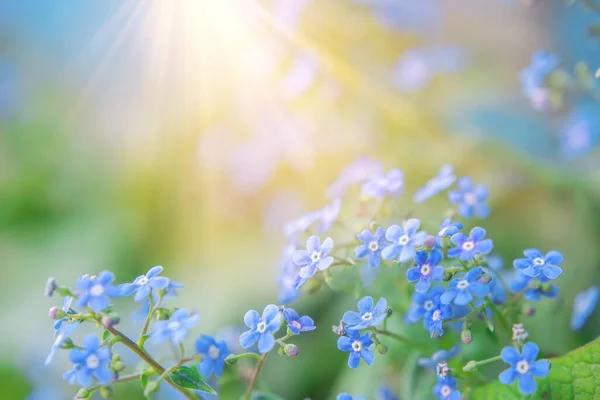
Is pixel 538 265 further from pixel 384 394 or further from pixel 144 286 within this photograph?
pixel 144 286

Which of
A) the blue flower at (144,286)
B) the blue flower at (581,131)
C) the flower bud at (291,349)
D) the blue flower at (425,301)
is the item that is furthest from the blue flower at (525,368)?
the blue flower at (581,131)

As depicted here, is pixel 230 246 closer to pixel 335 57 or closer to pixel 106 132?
pixel 335 57

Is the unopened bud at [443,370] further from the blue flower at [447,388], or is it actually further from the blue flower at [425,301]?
→ the blue flower at [425,301]

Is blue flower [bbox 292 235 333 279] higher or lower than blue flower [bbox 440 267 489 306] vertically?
higher

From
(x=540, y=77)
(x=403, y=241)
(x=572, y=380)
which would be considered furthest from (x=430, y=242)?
(x=540, y=77)

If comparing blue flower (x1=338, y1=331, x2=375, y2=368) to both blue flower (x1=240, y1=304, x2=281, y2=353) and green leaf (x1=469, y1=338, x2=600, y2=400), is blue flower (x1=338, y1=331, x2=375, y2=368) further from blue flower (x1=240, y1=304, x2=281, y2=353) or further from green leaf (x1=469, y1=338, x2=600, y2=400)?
green leaf (x1=469, y1=338, x2=600, y2=400)

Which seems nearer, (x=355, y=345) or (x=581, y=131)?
(x=355, y=345)

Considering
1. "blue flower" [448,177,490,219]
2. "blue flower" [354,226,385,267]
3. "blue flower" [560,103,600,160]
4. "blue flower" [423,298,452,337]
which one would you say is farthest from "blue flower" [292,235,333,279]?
"blue flower" [560,103,600,160]
